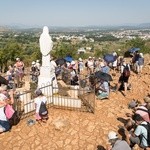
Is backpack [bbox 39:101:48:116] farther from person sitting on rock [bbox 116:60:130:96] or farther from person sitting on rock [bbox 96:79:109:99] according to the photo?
person sitting on rock [bbox 116:60:130:96]

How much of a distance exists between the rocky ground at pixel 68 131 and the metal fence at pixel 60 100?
0.29 m

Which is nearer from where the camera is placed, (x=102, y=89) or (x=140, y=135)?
(x=140, y=135)

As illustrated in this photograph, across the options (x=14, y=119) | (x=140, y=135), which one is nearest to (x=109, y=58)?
(x=14, y=119)

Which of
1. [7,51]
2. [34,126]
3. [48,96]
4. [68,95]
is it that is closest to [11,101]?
[34,126]

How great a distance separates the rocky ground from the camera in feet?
31.1

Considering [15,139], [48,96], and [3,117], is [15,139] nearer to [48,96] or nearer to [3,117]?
[3,117]

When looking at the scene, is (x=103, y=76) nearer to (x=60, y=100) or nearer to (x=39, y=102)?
(x=60, y=100)

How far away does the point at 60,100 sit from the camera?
12.1 meters

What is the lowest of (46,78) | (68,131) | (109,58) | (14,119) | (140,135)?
(68,131)

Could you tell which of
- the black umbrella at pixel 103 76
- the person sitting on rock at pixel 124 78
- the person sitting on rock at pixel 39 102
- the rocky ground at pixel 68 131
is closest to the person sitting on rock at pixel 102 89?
the black umbrella at pixel 103 76

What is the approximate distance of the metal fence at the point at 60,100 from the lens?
37.2 ft

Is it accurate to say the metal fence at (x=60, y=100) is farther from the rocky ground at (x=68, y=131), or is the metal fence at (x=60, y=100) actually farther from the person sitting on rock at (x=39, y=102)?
the person sitting on rock at (x=39, y=102)

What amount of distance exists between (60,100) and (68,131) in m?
2.08

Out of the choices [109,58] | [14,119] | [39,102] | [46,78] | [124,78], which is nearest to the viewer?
[39,102]
